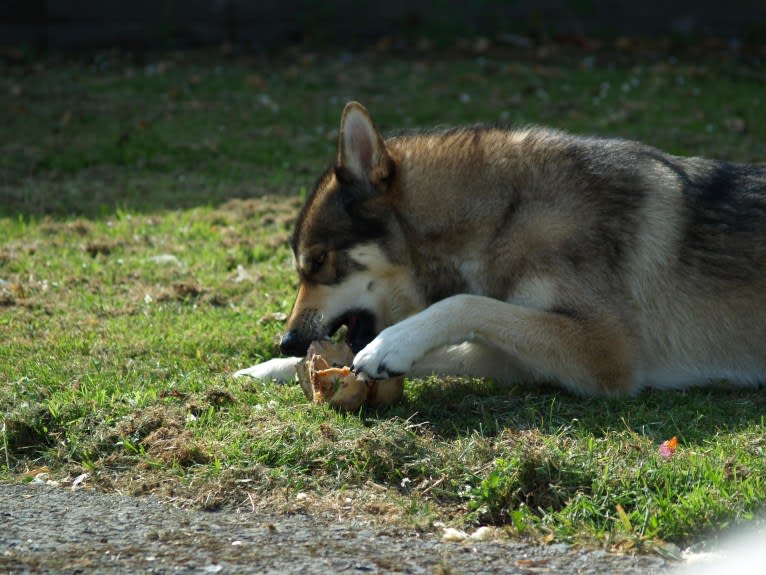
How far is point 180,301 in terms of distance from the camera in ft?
20.3

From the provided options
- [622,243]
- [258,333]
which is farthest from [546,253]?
[258,333]

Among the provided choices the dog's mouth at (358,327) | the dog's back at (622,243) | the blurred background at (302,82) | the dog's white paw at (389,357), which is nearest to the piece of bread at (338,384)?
the dog's white paw at (389,357)

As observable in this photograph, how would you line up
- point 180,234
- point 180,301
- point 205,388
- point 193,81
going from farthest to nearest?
point 193,81
point 180,234
point 180,301
point 205,388

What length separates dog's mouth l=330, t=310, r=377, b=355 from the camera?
4961 millimetres

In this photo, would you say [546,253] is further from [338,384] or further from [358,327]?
[338,384]

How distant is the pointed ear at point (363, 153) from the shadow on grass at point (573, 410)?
3.31 ft

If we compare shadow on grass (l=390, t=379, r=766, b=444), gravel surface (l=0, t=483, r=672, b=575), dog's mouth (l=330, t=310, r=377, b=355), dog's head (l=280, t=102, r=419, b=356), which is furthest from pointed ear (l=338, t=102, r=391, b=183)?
gravel surface (l=0, t=483, r=672, b=575)

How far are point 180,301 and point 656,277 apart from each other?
2804 mm

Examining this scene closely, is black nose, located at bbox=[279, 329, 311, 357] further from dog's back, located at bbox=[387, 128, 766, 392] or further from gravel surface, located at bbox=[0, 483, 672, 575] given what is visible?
gravel surface, located at bbox=[0, 483, 672, 575]

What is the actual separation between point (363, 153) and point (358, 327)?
2.71 feet

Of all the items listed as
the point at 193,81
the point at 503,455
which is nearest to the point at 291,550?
the point at 503,455

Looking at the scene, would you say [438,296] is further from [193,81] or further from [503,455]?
[193,81]

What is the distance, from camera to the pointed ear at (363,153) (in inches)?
192

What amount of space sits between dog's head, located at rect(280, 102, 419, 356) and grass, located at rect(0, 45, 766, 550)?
1.24ft
